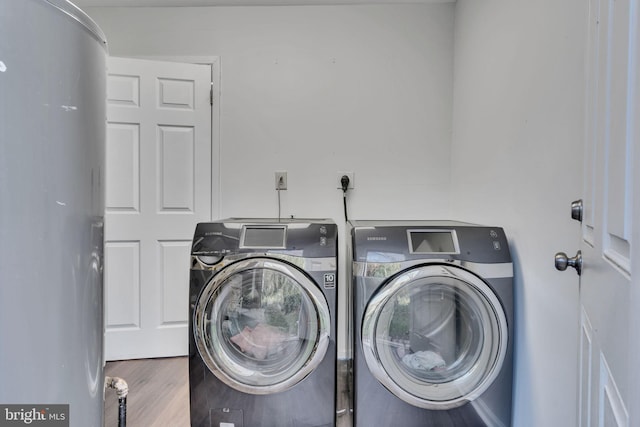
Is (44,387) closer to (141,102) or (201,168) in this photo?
(201,168)

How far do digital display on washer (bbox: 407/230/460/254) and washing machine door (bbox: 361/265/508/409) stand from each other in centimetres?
7

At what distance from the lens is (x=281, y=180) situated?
2.15 meters

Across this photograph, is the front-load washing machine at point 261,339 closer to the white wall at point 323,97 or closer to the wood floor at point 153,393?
the wood floor at point 153,393

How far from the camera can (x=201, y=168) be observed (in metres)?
2.13

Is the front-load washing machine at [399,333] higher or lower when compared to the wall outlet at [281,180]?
lower

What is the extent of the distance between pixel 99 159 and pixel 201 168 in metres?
1.40

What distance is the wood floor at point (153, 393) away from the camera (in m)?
1.55

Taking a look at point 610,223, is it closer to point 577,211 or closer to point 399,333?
point 577,211

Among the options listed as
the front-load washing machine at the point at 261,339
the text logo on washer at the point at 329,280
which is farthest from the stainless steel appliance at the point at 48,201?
the text logo on washer at the point at 329,280

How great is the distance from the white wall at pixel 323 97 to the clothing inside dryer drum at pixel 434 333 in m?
0.87

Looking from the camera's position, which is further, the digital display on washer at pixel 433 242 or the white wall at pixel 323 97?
the white wall at pixel 323 97

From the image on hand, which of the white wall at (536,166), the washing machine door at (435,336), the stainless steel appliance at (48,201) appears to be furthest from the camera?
the washing machine door at (435,336)

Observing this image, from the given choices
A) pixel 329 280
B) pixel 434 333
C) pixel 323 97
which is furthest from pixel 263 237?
pixel 323 97

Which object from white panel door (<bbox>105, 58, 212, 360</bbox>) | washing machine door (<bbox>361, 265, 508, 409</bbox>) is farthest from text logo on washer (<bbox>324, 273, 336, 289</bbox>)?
white panel door (<bbox>105, 58, 212, 360</bbox>)
